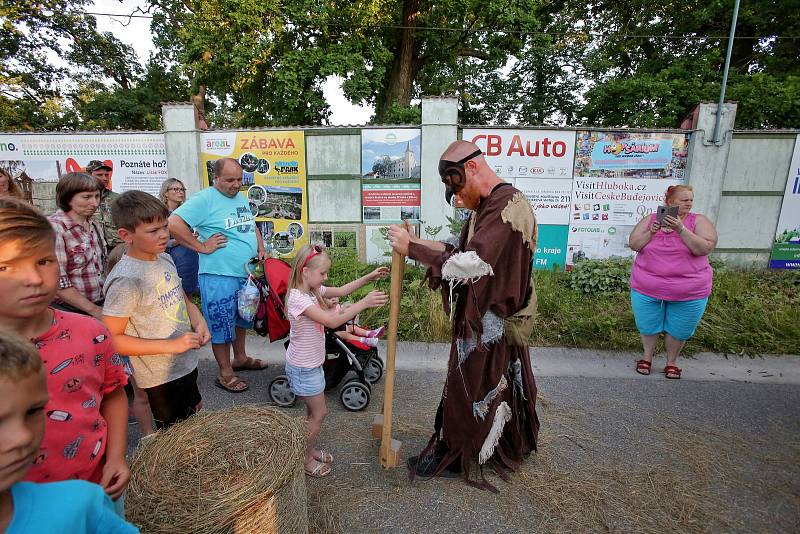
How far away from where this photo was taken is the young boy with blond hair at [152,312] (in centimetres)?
208

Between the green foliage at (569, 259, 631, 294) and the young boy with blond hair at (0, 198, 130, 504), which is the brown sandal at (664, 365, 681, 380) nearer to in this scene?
the green foliage at (569, 259, 631, 294)

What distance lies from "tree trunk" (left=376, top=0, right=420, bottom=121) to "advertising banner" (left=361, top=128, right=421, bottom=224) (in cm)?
625

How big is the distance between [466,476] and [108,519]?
6.93ft

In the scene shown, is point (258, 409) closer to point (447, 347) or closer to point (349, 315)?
point (349, 315)

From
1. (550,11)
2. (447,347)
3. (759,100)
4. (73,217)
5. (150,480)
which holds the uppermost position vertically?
(550,11)

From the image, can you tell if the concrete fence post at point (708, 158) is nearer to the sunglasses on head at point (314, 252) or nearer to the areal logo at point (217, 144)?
the sunglasses on head at point (314, 252)

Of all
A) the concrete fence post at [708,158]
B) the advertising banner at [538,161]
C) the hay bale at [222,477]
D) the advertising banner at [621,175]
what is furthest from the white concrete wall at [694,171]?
the hay bale at [222,477]

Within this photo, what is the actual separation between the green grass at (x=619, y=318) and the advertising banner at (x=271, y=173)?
2.25 meters

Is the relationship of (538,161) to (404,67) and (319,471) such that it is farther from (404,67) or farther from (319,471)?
(404,67)

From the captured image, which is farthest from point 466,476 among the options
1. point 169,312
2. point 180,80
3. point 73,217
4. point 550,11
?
point 180,80

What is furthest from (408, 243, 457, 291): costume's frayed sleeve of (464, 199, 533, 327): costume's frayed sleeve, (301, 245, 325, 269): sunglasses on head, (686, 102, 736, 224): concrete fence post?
(686, 102, 736, 224): concrete fence post

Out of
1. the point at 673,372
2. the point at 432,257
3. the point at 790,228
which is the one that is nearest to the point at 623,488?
the point at 432,257

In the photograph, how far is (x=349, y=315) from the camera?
251 cm

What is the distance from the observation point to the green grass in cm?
471
